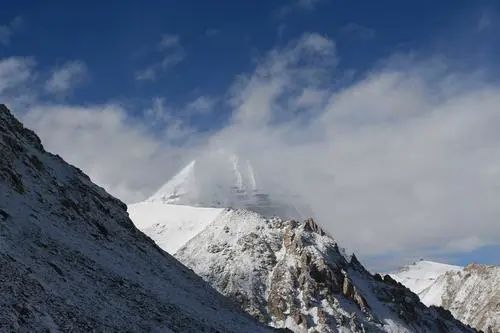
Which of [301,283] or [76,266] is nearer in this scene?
[76,266]

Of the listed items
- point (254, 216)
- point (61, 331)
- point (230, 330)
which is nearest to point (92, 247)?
point (230, 330)

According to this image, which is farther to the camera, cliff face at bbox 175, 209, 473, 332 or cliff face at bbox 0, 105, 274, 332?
cliff face at bbox 175, 209, 473, 332

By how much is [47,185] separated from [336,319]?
2994 inches

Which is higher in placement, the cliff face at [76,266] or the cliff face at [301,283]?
the cliff face at [301,283]

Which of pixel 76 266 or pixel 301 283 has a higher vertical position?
pixel 301 283

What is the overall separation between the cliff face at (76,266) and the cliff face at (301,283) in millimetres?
56614

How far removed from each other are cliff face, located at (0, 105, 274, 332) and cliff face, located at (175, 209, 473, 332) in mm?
56614

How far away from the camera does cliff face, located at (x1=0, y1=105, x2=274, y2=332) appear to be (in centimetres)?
3638

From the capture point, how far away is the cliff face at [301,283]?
12319 cm

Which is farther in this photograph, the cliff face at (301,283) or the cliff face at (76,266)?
the cliff face at (301,283)

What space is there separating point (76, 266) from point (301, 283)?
3506 inches

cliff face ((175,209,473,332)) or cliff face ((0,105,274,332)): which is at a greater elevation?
cliff face ((175,209,473,332))

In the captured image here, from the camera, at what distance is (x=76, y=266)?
1852 inches

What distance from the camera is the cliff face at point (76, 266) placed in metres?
36.4
